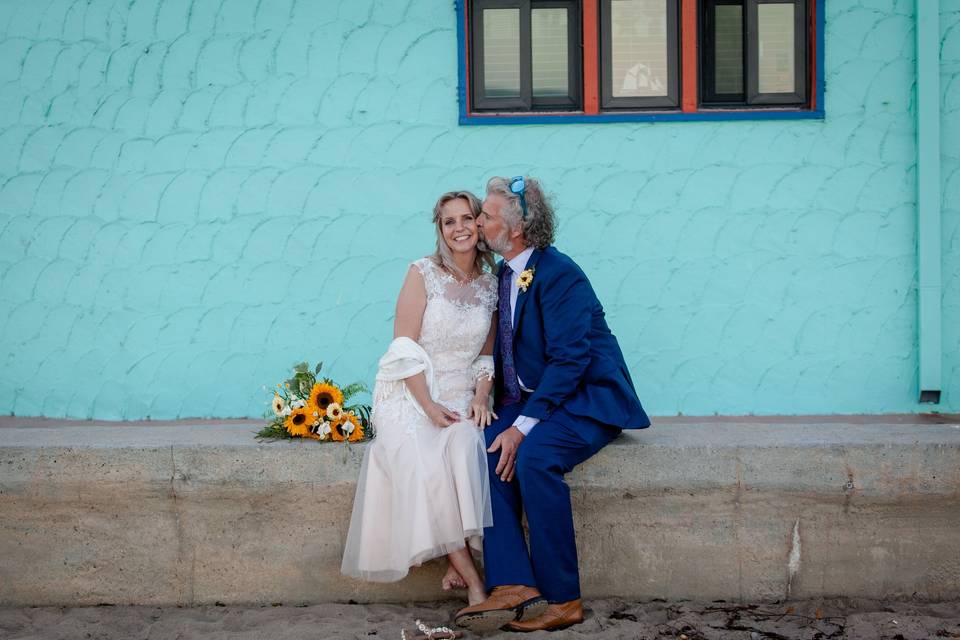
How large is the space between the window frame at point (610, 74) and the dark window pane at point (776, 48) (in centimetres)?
49

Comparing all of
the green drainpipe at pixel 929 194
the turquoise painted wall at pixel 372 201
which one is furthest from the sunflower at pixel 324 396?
the green drainpipe at pixel 929 194

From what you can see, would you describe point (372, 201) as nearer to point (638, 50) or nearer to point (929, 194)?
point (638, 50)

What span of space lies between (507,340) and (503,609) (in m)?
1.12

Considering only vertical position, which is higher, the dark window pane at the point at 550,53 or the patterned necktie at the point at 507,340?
the dark window pane at the point at 550,53

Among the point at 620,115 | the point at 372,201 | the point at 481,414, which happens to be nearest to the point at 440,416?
the point at 481,414

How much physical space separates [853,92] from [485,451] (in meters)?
3.36

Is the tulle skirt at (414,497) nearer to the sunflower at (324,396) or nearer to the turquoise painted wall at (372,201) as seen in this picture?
the sunflower at (324,396)

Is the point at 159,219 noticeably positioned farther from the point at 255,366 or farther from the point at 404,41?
the point at 404,41

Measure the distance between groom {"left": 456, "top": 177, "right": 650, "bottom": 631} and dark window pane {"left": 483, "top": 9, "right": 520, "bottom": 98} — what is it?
6.20 ft

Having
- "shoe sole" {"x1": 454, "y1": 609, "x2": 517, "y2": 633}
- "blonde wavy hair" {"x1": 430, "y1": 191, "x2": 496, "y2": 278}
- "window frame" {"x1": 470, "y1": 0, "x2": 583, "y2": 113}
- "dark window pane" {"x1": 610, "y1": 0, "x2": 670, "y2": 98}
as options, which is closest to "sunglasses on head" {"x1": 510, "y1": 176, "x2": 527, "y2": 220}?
"blonde wavy hair" {"x1": 430, "y1": 191, "x2": 496, "y2": 278}

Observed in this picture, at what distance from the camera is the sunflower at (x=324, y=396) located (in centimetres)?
452

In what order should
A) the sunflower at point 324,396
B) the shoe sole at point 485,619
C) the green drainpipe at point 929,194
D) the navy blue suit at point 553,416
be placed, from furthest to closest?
the green drainpipe at point 929,194 → the sunflower at point 324,396 → the navy blue suit at point 553,416 → the shoe sole at point 485,619

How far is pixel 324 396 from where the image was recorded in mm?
4547

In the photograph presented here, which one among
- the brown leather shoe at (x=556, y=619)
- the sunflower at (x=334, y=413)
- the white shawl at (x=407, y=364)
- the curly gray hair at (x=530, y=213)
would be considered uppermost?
the curly gray hair at (x=530, y=213)
